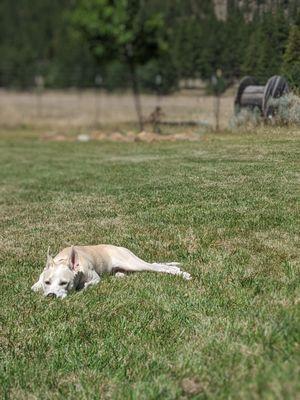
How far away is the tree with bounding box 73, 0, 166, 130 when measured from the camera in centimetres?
2703

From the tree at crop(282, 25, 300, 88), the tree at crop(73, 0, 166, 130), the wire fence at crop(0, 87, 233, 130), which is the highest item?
the tree at crop(73, 0, 166, 130)

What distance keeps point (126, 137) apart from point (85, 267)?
14541 millimetres

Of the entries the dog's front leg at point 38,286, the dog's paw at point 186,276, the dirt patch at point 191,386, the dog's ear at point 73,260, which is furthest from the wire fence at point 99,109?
the dirt patch at point 191,386

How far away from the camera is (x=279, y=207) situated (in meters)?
7.32

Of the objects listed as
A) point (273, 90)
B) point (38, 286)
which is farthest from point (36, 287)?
point (273, 90)

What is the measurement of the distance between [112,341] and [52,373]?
615 mm

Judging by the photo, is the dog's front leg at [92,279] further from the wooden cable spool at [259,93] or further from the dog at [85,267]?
the wooden cable spool at [259,93]

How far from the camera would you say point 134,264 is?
6922 millimetres

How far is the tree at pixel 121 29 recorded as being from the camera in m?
27.0

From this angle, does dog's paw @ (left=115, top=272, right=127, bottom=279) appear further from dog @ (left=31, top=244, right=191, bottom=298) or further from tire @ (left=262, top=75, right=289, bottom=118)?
tire @ (left=262, top=75, right=289, bottom=118)

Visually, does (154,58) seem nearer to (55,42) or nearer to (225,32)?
(225,32)

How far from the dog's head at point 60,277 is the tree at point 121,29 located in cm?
2074

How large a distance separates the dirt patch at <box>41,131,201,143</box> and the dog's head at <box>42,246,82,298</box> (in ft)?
17.1

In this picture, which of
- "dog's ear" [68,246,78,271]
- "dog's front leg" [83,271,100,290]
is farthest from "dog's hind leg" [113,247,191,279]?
"dog's ear" [68,246,78,271]
